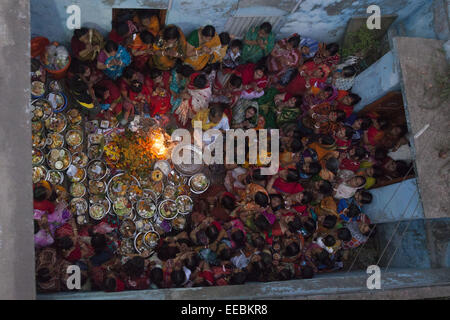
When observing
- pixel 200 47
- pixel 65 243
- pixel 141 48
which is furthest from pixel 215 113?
pixel 65 243

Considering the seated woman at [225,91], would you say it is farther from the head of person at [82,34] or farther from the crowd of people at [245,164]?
the head of person at [82,34]

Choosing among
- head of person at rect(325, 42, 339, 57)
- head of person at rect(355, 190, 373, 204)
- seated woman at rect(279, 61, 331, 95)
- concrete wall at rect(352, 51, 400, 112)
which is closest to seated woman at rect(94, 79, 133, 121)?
seated woman at rect(279, 61, 331, 95)

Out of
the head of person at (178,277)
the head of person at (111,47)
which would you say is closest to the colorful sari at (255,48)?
the head of person at (111,47)

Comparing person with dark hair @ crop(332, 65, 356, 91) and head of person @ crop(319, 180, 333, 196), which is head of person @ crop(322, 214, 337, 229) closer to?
head of person @ crop(319, 180, 333, 196)
